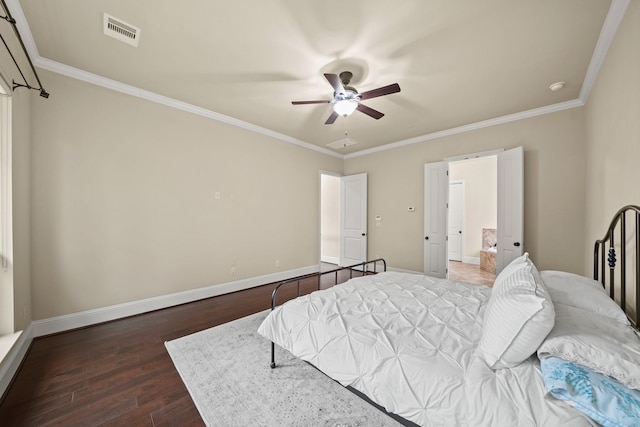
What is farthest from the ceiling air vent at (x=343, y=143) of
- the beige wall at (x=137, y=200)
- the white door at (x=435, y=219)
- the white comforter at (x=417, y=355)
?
the white comforter at (x=417, y=355)

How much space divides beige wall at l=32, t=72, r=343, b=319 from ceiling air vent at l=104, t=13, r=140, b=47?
1.08m

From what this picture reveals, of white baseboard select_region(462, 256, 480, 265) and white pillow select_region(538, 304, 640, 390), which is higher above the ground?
white pillow select_region(538, 304, 640, 390)

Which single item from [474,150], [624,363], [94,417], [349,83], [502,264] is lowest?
[94,417]

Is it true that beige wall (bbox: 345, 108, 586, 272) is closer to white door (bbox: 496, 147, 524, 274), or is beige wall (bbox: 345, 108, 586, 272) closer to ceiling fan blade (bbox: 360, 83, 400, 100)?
white door (bbox: 496, 147, 524, 274)

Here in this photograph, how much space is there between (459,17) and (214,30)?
2.12 m

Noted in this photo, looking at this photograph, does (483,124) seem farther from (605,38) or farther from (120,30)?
(120,30)

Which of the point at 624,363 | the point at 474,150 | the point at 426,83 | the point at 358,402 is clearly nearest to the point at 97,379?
the point at 358,402

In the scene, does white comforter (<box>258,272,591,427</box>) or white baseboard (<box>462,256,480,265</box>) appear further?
white baseboard (<box>462,256,480,265</box>)

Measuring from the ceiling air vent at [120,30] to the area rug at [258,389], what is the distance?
3.00 m

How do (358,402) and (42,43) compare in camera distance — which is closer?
(358,402)

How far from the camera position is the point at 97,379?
1988mm

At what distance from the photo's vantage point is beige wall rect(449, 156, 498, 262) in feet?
21.4

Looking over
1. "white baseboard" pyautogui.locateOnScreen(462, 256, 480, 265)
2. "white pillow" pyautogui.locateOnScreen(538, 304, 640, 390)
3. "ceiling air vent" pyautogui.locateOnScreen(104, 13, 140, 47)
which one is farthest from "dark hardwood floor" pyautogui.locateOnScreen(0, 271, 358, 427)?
"white baseboard" pyautogui.locateOnScreen(462, 256, 480, 265)

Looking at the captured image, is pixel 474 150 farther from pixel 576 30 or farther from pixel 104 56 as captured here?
pixel 104 56
